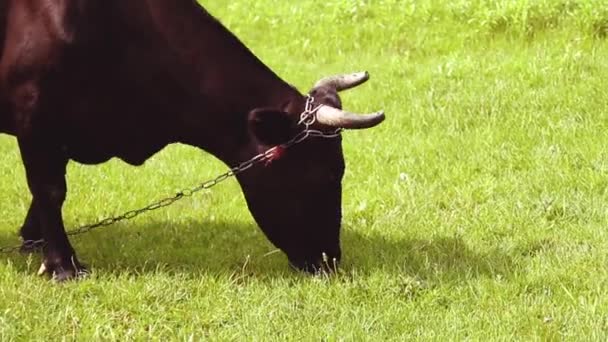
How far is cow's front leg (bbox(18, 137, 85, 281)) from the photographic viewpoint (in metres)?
6.31

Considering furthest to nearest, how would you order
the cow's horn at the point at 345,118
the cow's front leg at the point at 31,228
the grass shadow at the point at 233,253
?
the cow's front leg at the point at 31,228, the grass shadow at the point at 233,253, the cow's horn at the point at 345,118

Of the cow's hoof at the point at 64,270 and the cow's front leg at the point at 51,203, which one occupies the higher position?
the cow's front leg at the point at 51,203

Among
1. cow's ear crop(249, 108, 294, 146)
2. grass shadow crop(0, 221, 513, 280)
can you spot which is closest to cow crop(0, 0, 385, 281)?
cow's ear crop(249, 108, 294, 146)

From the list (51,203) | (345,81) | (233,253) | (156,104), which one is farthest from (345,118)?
(51,203)

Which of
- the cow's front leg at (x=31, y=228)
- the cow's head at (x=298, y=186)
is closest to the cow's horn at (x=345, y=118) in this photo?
the cow's head at (x=298, y=186)

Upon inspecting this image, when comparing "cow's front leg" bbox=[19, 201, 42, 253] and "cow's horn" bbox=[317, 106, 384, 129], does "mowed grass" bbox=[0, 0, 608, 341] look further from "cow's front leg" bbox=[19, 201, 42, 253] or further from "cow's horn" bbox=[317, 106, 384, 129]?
"cow's horn" bbox=[317, 106, 384, 129]

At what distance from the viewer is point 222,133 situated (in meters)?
6.28

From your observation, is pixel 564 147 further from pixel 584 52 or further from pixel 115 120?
pixel 115 120

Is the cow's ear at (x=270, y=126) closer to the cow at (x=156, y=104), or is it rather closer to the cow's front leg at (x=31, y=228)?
the cow at (x=156, y=104)

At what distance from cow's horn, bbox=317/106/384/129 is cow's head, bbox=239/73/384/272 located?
11mm

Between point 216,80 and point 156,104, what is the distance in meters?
0.38

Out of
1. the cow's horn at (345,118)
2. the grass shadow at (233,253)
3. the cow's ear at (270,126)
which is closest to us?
the cow's horn at (345,118)

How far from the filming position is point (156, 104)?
6.28 meters

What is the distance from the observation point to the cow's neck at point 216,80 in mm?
6230
